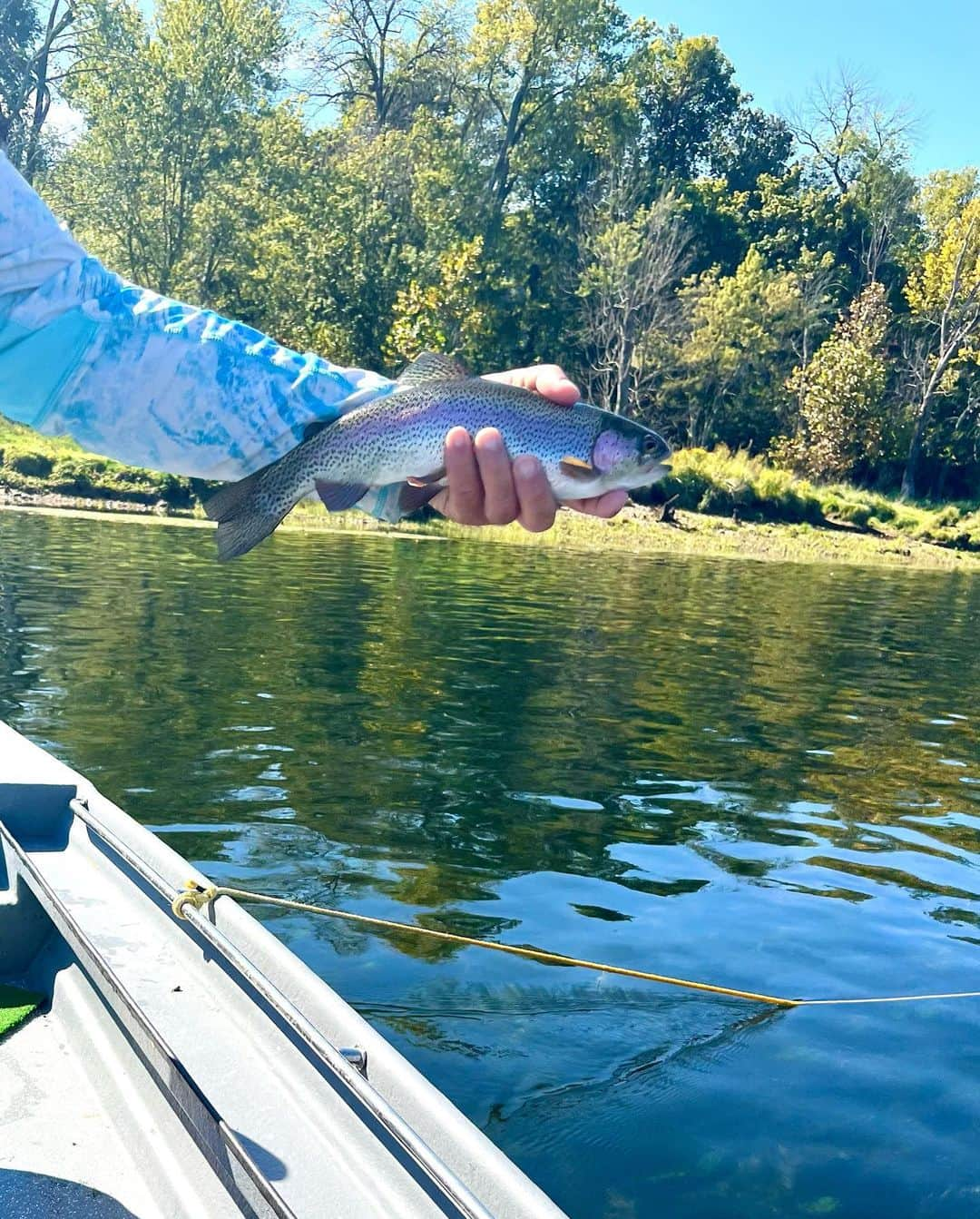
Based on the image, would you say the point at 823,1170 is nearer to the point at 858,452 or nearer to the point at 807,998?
the point at 807,998

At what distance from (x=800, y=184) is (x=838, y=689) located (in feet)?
139

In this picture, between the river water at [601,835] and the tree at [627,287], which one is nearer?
the river water at [601,835]

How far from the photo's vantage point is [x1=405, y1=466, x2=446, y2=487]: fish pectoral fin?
2811 mm

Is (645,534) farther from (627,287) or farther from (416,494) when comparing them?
(416,494)

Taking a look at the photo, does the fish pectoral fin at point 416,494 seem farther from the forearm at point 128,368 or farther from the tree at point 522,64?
the tree at point 522,64

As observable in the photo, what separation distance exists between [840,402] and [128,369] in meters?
41.1

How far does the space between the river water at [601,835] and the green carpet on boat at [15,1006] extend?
62.1 inches

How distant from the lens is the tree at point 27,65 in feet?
130

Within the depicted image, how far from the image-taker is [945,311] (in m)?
43.6

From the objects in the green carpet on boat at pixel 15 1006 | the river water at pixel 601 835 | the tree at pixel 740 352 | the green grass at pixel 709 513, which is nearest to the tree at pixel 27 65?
the green grass at pixel 709 513

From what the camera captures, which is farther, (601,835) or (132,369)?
(601,835)

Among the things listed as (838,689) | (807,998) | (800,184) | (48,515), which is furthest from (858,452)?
(807,998)

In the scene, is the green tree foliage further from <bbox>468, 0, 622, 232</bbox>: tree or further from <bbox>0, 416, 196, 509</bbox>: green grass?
<bbox>0, 416, 196, 509</bbox>: green grass


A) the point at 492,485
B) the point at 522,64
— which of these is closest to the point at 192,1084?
the point at 492,485
